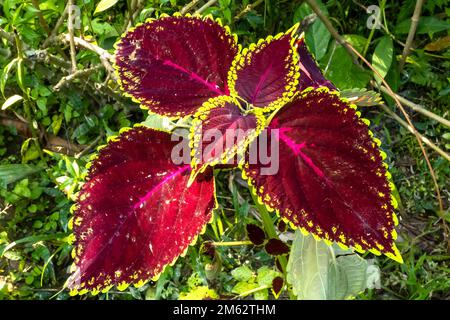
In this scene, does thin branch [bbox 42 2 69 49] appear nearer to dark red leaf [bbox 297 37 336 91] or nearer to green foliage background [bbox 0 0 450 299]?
green foliage background [bbox 0 0 450 299]

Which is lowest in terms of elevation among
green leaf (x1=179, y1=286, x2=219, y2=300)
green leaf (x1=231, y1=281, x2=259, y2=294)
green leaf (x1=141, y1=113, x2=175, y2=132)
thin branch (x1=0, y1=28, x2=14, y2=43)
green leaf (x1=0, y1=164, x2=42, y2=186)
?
green leaf (x1=231, y1=281, x2=259, y2=294)

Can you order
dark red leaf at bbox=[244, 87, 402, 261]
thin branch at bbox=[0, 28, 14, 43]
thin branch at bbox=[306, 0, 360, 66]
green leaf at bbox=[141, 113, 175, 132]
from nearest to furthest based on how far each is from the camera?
dark red leaf at bbox=[244, 87, 402, 261] < green leaf at bbox=[141, 113, 175, 132] < thin branch at bbox=[306, 0, 360, 66] < thin branch at bbox=[0, 28, 14, 43]

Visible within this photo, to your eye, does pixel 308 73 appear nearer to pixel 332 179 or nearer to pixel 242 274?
pixel 332 179

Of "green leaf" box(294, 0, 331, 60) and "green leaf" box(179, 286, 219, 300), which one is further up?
"green leaf" box(294, 0, 331, 60)

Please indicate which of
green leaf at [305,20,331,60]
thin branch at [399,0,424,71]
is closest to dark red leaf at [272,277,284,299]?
green leaf at [305,20,331,60]

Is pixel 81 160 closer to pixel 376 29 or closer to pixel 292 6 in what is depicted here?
pixel 292 6

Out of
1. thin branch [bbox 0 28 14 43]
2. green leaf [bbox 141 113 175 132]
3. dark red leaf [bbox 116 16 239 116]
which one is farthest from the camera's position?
thin branch [bbox 0 28 14 43]

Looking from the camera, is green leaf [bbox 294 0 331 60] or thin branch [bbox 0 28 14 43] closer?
thin branch [bbox 0 28 14 43]
